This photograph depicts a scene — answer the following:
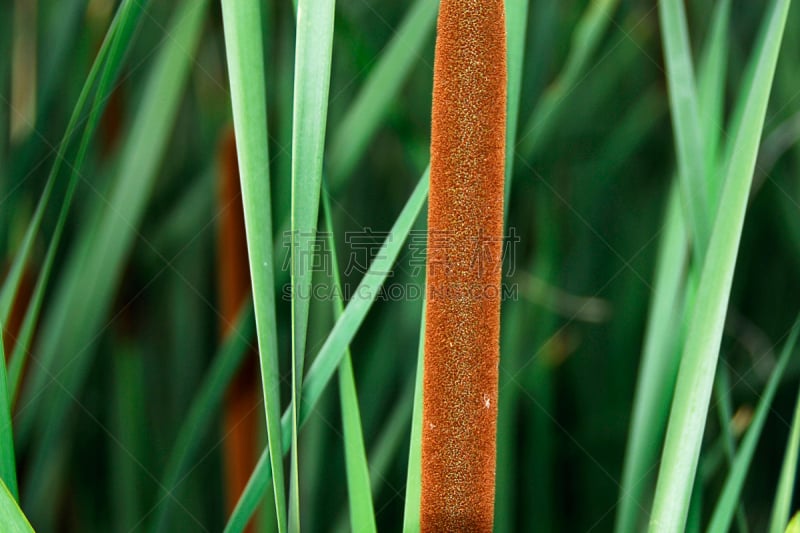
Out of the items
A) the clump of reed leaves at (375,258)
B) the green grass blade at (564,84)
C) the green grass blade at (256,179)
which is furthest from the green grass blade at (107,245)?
the green grass blade at (564,84)

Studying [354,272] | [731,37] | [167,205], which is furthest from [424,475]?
[731,37]

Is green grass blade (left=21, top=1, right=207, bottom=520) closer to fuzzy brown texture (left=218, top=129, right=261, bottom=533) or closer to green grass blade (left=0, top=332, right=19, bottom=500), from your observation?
fuzzy brown texture (left=218, top=129, right=261, bottom=533)

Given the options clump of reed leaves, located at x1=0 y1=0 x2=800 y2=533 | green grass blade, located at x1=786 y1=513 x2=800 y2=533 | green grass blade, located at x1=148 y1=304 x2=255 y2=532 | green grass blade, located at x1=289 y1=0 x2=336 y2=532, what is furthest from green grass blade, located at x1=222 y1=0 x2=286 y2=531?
green grass blade, located at x1=786 y1=513 x2=800 y2=533

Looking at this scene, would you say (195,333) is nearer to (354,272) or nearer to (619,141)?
(354,272)

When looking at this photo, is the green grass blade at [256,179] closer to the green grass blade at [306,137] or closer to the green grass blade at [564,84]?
the green grass blade at [306,137]

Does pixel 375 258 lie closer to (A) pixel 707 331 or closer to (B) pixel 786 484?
(A) pixel 707 331

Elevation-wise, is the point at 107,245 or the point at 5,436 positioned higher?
the point at 107,245

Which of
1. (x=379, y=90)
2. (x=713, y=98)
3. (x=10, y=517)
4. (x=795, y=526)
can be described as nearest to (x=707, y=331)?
(x=795, y=526)
